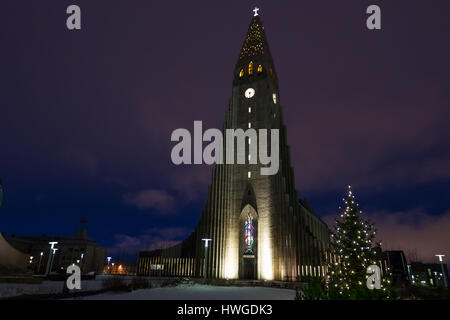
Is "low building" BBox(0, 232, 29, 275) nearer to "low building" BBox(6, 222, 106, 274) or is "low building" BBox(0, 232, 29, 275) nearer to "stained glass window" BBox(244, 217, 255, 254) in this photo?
"low building" BBox(6, 222, 106, 274)

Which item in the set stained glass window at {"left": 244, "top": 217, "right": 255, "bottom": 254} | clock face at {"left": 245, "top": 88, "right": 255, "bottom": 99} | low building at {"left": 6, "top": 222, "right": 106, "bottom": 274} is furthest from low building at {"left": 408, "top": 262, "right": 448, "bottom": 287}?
low building at {"left": 6, "top": 222, "right": 106, "bottom": 274}

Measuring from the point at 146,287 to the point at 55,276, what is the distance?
51.8ft

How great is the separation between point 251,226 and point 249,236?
162 centimetres

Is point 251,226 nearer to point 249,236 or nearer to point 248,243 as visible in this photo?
point 249,236

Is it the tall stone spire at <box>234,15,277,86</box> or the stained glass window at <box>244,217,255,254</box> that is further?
the tall stone spire at <box>234,15,277,86</box>

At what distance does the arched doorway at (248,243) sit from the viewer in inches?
1630

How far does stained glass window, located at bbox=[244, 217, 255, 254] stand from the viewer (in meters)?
42.4

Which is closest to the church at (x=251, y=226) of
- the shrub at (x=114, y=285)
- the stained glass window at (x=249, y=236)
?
the stained glass window at (x=249, y=236)

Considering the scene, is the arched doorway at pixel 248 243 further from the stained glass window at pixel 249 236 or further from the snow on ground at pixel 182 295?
the snow on ground at pixel 182 295

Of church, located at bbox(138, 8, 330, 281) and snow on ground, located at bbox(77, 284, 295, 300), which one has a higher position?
church, located at bbox(138, 8, 330, 281)

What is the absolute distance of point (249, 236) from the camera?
142 feet
